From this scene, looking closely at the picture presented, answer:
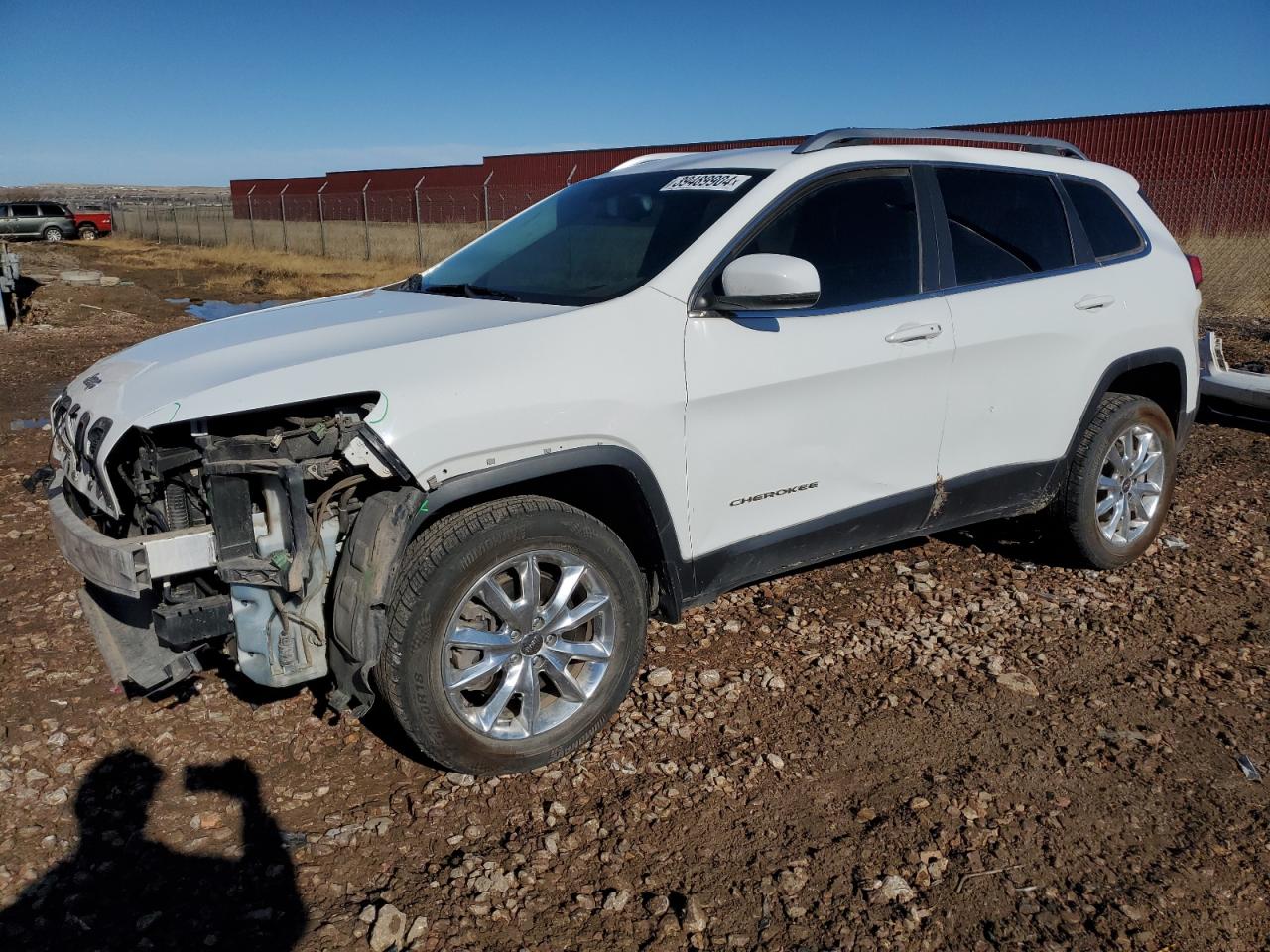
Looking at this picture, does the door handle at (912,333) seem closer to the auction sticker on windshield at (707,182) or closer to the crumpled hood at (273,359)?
the auction sticker on windshield at (707,182)

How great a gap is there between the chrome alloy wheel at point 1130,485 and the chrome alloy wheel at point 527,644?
107 inches

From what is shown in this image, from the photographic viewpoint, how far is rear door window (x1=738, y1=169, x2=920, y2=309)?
3.57m

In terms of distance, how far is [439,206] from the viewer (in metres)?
30.8

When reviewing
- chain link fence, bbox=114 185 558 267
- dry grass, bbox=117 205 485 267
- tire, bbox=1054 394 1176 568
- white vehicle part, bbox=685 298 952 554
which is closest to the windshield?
white vehicle part, bbox=685 298 952 554

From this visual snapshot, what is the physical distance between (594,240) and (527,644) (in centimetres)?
169

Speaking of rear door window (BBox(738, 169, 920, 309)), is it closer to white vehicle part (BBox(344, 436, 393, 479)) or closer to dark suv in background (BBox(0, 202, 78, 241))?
white vehicle part (BBox(344, 436, 393, 479))

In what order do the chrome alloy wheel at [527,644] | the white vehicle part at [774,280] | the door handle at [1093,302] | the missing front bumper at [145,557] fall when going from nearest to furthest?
1. the missing front bumper at [145,557]
2. the chrome alloy wheel at [527,644]
3. the white vehicle part at [774,280]
4. the door handle at [1093,302]

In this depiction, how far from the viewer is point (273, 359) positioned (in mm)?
2832

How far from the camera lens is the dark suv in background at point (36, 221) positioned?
3806 cm

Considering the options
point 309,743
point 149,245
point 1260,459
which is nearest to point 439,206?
point 149,245

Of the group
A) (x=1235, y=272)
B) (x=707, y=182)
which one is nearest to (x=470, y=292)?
(x=707, y=182)

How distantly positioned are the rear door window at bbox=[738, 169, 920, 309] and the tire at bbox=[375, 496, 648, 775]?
127 cm

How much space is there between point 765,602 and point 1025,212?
2093 mm

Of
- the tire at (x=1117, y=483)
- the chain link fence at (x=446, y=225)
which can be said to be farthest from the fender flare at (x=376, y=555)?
the chain link fence at (x=446, y=225)
